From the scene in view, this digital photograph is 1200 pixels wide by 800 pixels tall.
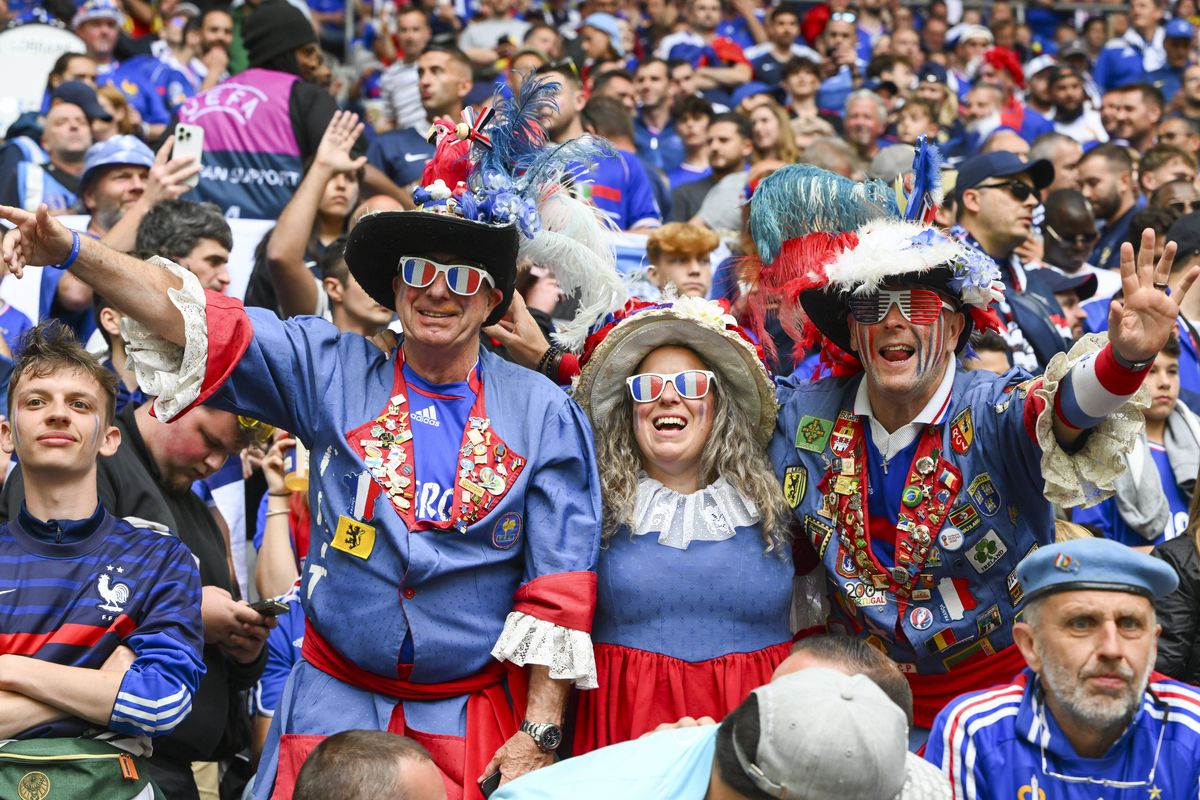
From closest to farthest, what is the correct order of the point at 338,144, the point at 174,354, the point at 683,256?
1. the point at 174,354
2. the point at 338,144
3. the point at 683,256

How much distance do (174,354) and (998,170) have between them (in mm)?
4325

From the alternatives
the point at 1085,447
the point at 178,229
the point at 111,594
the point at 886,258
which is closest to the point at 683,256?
the point at 178,229

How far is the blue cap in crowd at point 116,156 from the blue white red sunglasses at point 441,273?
3563 mm

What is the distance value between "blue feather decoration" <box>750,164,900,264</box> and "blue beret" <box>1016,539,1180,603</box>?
1.38m

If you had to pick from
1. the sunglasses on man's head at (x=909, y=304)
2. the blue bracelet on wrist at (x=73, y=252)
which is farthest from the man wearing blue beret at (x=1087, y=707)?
the blue bracelet on wrist at (x=73, y=252)

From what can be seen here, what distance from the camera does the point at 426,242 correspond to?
175 inches

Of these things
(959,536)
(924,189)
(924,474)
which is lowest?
(959,536)

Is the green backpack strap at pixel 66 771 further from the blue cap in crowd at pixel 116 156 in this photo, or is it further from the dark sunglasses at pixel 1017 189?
the dark sunglasses at pixel 1017 189

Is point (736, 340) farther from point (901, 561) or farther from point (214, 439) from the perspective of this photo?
point (214, 439)

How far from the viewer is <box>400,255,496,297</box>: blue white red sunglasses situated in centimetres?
441

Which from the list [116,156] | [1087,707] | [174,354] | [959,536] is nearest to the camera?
[1087,707]

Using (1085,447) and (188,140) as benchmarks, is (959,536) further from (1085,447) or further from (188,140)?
(188,140)

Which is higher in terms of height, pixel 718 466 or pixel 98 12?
pixel 98 12

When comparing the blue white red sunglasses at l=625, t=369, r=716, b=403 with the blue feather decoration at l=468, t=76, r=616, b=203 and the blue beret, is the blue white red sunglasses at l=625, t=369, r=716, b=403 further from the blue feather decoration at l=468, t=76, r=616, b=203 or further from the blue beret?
the blue beret
